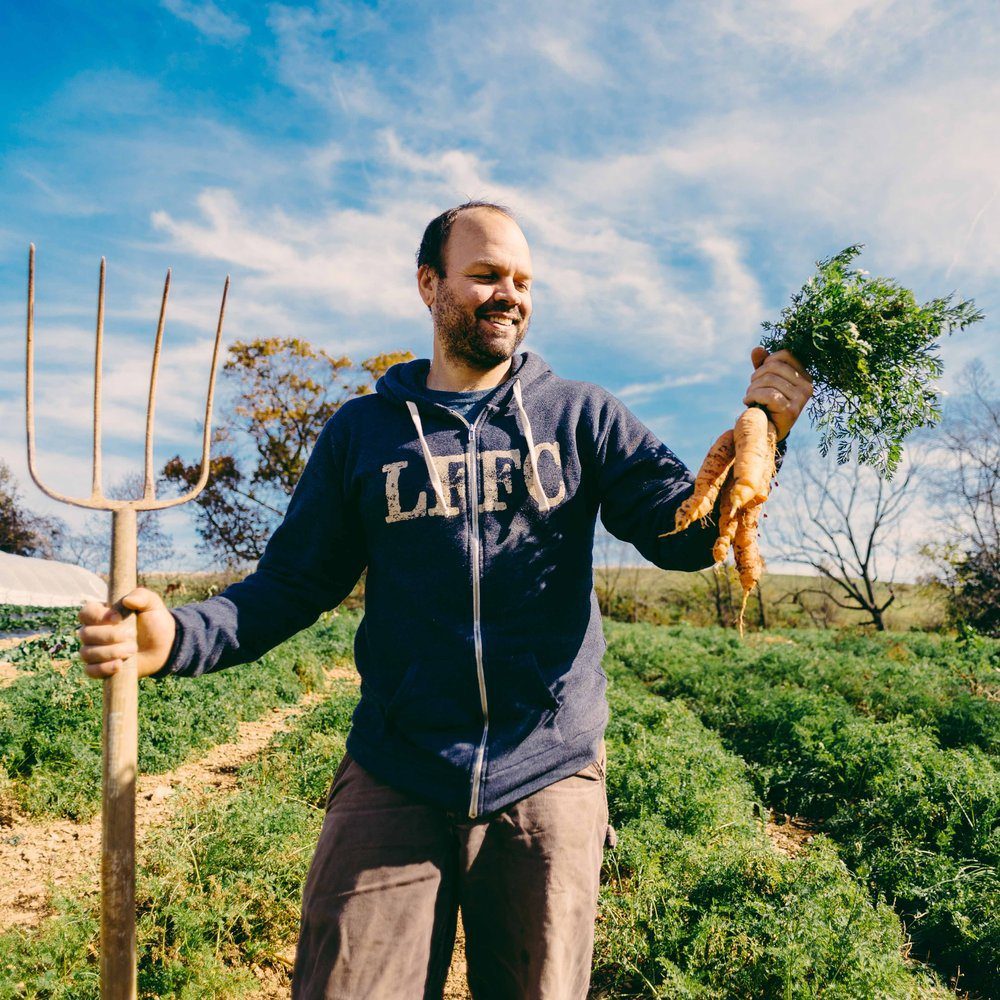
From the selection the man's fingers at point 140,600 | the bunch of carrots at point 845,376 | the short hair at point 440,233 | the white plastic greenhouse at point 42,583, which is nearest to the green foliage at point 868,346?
the bunch of carrots at point 845,376

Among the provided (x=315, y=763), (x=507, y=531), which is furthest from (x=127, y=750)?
(x=315, y=763)

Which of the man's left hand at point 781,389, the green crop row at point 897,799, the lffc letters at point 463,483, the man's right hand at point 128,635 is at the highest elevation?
the man's left hand at point 781,389

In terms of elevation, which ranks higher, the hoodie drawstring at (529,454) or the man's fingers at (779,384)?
the man's fingers at (779,384)

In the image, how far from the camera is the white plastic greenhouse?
26003 mm

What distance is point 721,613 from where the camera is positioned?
100 ft

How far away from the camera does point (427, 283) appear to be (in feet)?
8.08

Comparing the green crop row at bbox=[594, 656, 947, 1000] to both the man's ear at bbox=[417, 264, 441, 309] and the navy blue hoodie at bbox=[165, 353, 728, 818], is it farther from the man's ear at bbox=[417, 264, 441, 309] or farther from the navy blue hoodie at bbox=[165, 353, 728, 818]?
the man's ear at bbox=[417, 264, 441, 309]

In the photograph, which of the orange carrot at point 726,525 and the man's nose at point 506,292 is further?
the man's nose at point 506,292

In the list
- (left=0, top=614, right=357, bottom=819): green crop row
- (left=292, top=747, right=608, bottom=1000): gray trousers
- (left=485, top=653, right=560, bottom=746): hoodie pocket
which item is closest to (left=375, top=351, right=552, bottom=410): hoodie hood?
(left=485, top=653, right=560, bottom=746): hoodie pocket

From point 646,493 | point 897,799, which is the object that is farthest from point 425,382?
point 897,799

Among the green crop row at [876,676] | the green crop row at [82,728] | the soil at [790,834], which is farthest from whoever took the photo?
the green crop row at [876,676]

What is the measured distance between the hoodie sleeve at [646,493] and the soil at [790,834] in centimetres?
374

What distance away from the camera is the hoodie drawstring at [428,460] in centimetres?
200

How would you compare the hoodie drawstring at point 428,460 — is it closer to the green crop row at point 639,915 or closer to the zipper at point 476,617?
the zipper at point 476,617
